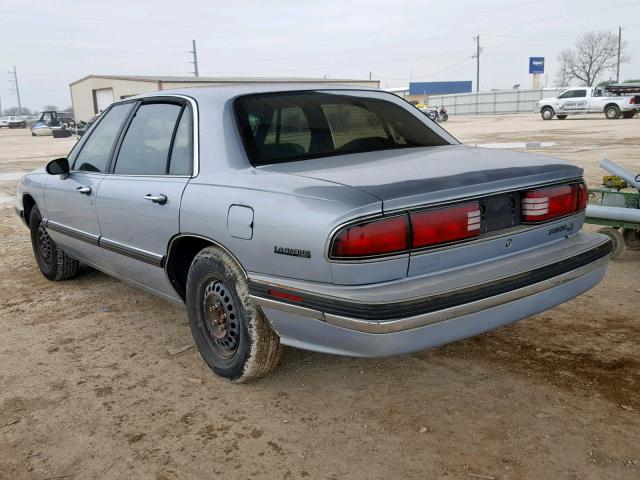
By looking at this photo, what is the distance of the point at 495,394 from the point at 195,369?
5.33 ft

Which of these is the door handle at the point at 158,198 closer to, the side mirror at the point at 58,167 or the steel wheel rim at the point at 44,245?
the side mirror at the point at 58,167

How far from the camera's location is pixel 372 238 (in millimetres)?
2344

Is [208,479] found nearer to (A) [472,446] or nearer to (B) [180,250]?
(A) [472,446]

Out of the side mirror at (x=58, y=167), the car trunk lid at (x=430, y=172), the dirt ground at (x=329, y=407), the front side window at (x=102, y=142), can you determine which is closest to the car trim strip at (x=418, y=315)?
the car trunk lid at (x=430, y=172)

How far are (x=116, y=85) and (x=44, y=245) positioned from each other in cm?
4323

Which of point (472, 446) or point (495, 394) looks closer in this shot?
point (472, 446)

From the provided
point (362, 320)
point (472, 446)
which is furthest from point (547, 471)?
point (362, 320)

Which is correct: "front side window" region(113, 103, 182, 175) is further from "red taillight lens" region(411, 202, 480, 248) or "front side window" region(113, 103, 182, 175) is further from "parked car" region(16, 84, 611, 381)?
"red taillight lens" region(411, 202, 480, 248)

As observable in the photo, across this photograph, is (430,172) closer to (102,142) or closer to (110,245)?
(110,245)

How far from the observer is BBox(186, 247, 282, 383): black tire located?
2852mm

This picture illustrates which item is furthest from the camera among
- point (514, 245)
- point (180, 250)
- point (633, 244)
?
point (633, 244)

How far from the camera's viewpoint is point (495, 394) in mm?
2953

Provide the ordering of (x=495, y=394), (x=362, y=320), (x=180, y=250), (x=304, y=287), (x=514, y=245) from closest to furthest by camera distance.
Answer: (x=362, y=320) → (x=304, y=287) → (x=514, y=245) → (x=495, y=394) → (x=180, y=250)

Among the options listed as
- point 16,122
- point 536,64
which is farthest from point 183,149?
point 536,64
